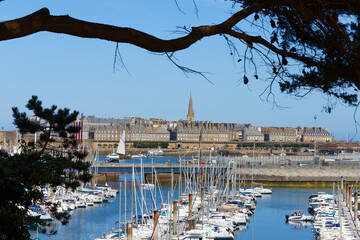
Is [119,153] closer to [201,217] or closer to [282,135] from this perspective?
[201,217]

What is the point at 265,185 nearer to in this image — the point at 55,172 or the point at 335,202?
the point at 335,202

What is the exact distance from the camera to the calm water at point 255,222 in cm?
2189

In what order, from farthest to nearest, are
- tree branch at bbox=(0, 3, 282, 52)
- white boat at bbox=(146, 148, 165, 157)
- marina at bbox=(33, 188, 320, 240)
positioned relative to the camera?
white boat at bbox=(146, 148, 165, 157) → marina at bbox=(33, 188, 320, 240) → tree branch at bbox=(0, 3, 282, 52)

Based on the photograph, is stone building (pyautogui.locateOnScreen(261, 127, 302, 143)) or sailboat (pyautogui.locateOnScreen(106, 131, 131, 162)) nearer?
sailboat (pyautogui.locateOnScreen(106, 131, 131, 162))

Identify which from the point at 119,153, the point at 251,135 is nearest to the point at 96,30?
the point at 119,153

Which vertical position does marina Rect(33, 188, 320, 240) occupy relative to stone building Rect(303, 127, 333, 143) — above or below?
below

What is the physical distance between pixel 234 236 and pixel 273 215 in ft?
20.3

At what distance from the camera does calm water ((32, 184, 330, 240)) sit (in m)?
21.9

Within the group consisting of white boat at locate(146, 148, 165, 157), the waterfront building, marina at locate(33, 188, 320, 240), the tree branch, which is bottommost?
marina at locate(33, 188, 320, 240)

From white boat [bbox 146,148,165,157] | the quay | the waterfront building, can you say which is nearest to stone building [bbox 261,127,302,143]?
the waterfront building

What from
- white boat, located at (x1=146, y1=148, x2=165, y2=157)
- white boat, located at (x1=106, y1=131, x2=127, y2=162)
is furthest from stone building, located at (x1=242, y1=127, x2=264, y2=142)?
white boat, located at (x1=106, y1=131, x2=127, y2=162)

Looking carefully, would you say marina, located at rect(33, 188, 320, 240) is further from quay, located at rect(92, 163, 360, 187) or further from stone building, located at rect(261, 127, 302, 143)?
stone building, located at rect(261, 127, 302, 143)

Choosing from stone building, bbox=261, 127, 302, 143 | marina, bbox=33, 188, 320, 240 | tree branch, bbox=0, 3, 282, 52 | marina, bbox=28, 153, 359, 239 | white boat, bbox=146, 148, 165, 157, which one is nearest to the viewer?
tree branch, bbox=0, 3, 282, 52

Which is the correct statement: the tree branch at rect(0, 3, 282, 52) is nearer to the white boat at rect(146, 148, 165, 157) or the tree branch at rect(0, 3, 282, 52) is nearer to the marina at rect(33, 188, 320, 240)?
the marina at rect(33, 188, 320, 240)
